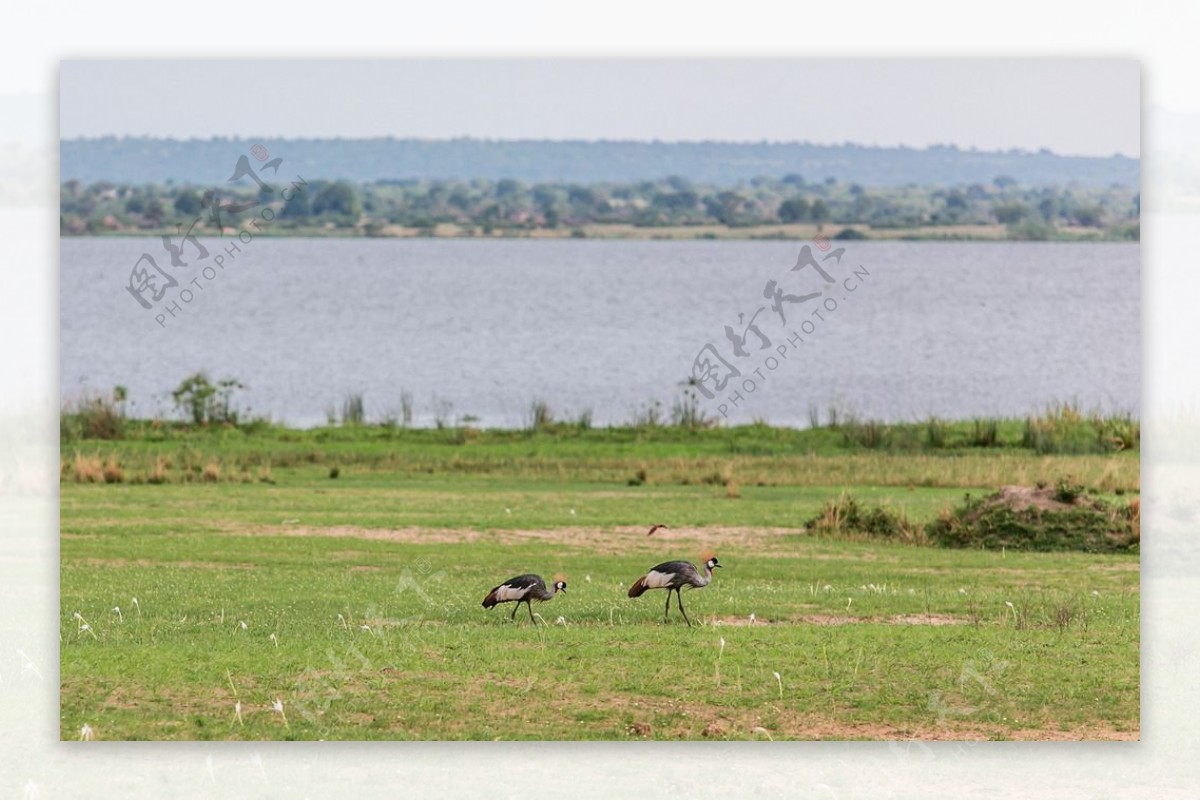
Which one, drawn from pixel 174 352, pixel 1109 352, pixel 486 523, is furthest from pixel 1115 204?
pixel 174 352

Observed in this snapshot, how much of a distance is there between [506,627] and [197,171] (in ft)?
231

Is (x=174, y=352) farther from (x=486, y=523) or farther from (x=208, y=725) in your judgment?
(x=208, y=725)

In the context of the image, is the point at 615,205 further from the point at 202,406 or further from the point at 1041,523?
the point at 1041,523

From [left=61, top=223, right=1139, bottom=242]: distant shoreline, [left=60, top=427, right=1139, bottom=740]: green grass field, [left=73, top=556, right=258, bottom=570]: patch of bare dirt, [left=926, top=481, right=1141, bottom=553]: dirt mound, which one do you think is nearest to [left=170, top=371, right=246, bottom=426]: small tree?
[left=60, top=427, right=1139, bottom=740]: green grass field

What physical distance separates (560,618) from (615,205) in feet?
344

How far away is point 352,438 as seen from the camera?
1416 inches

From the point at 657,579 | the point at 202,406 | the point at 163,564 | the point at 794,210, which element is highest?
the point at 794,210

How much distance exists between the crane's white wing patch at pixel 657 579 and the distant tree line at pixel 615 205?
37038mm

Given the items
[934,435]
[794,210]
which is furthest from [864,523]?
[794,210]

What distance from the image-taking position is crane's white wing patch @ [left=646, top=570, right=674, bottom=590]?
1468 cm

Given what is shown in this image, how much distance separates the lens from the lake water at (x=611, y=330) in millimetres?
59938

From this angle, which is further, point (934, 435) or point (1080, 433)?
point (934, 435)

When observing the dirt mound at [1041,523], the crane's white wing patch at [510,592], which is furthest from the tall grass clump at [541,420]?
the crane's white wing patch at [510,592]

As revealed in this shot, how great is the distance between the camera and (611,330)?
86.7 m
